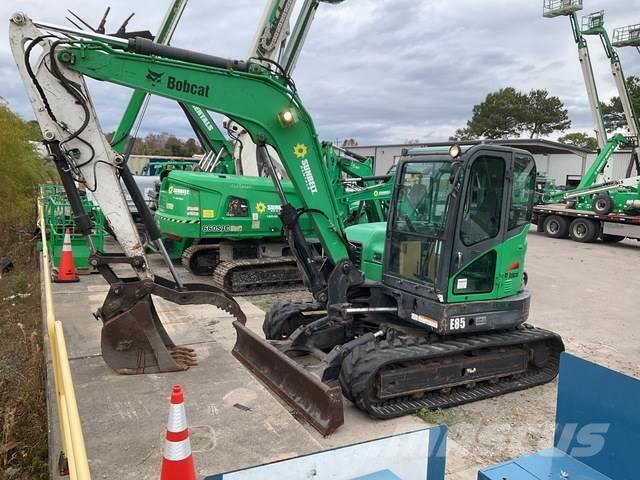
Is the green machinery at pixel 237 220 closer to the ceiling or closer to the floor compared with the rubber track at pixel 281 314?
closer to the ceiling

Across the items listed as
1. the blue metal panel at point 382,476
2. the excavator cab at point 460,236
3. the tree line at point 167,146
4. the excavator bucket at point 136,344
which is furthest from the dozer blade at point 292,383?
the tree line at point 167,146

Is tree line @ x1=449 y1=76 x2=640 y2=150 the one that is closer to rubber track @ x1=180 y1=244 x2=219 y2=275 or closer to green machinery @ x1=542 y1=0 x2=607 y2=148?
green machinery @ x1=542 y1=0 x2=607 y2=148

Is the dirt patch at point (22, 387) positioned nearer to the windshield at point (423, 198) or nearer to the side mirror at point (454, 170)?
the windshield at point (423, 198)

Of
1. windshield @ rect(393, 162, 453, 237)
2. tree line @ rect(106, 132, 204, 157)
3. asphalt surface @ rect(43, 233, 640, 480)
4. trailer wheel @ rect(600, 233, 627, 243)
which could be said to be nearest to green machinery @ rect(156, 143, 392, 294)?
asphalt surface @ rect(43, 233, 640, 480)

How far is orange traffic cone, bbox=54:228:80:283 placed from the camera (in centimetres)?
909

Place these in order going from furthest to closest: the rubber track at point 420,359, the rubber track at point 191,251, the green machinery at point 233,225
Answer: the rubber track at point 191,251 < the green machinery at point 233,225 < the rubber track at point 420,359

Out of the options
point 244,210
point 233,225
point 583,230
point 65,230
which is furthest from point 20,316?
point 583,230

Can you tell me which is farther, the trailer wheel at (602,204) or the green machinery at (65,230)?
the trailer wheel at (602,204)

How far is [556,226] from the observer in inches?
739

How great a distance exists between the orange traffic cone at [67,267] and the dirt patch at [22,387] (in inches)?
19.1

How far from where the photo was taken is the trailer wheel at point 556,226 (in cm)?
1850

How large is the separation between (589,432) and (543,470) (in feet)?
1.03

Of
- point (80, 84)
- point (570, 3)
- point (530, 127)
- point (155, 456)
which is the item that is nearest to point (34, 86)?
point (80, 84)

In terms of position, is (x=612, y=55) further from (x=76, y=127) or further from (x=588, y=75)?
(x=76, y=127)
